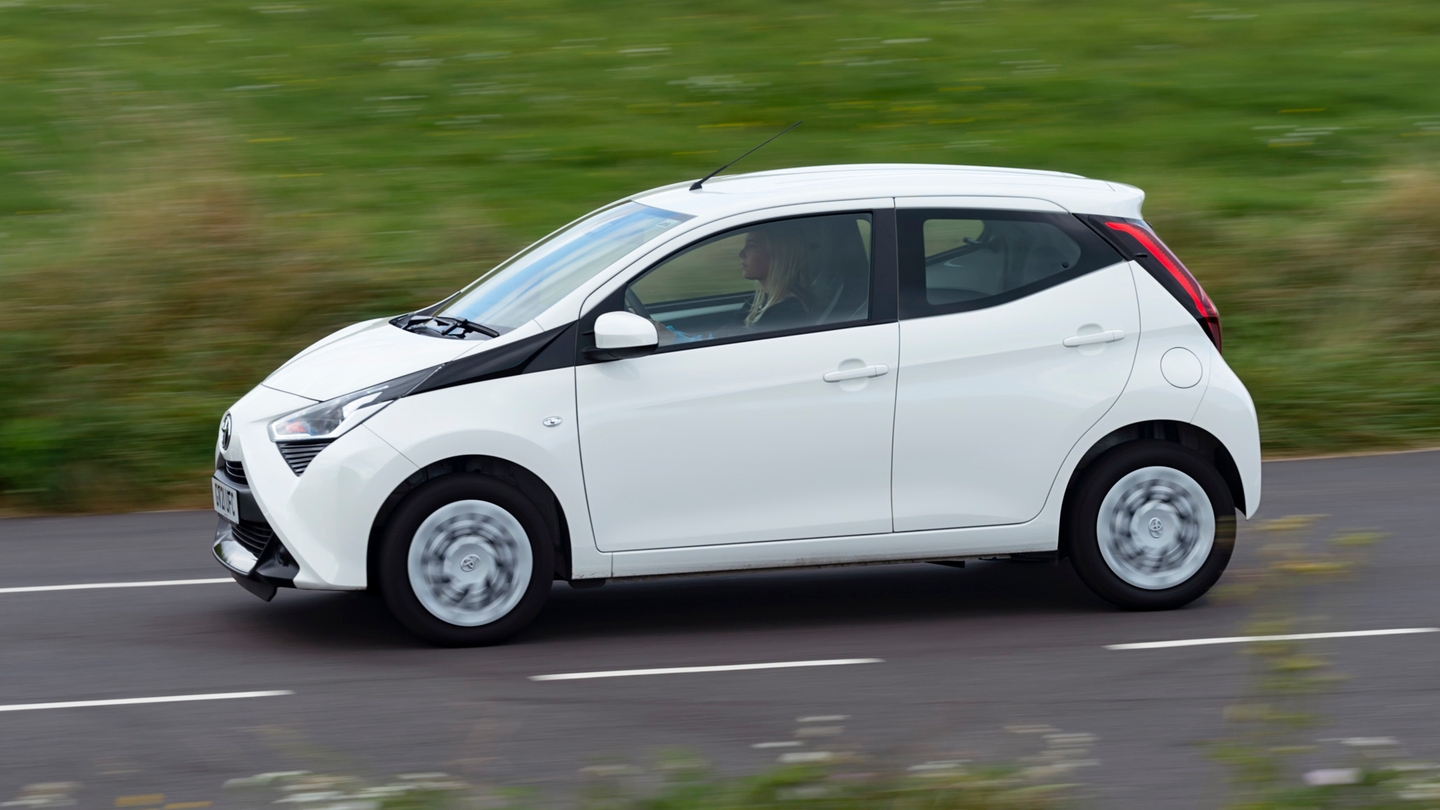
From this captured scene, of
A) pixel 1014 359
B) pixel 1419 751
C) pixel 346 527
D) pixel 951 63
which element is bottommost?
pixel 1419 751

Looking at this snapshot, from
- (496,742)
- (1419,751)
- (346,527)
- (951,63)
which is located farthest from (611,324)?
(951,63)

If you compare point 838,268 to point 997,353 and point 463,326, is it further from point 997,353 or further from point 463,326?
point 463,326

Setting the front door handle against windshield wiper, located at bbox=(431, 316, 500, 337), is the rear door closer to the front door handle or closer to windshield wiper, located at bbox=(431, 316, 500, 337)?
the front door handle

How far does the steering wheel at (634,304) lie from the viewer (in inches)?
262

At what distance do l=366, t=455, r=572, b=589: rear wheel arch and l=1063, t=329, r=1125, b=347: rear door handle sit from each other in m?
2.10

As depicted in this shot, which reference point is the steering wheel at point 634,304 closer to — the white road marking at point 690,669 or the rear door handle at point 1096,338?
the white road marking at point 690,669

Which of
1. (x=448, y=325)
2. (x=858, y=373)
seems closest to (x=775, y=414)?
(x=858, y=373)

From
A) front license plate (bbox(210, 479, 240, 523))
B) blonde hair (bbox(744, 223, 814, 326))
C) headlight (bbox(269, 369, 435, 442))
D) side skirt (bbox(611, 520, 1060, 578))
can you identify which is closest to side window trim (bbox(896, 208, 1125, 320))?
blonde hair (bbox(744, 223, 814, 326))

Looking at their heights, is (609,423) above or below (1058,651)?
above

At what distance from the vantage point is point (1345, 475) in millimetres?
10133

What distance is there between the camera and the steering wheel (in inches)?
262

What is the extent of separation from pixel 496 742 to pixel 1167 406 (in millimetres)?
3037

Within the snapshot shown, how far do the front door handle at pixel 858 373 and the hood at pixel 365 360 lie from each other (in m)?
1.15

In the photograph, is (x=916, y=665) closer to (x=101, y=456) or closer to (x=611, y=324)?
(x=611, y=324)
